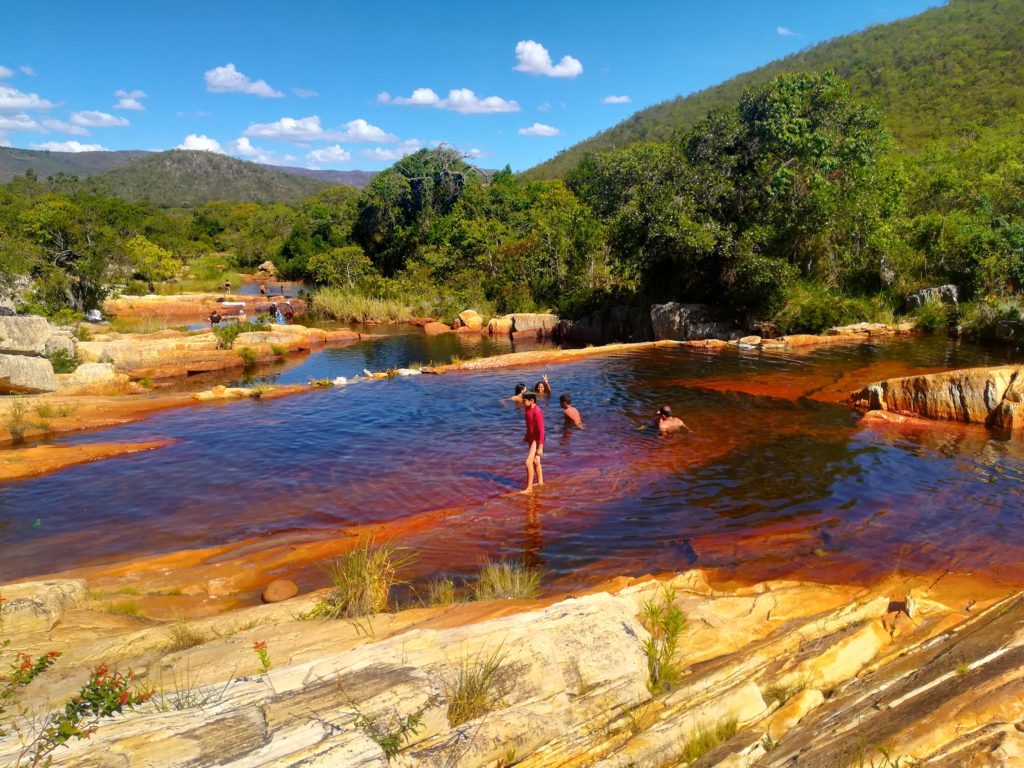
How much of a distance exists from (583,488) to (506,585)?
3.86 m

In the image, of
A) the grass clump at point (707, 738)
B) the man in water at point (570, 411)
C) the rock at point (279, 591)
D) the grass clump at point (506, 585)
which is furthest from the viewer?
the man in water at point (570, 411)

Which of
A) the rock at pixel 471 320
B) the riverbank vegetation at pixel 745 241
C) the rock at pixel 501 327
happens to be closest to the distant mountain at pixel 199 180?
the riverbank vegetation at pixel 745 241

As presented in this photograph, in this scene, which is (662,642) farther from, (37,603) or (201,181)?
(201,181)

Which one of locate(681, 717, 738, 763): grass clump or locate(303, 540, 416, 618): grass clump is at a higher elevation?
locate(303, 540, 416, 618): grass clump

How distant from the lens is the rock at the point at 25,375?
15.4 meters

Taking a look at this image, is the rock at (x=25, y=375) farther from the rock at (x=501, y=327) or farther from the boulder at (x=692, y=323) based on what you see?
the boulder at (x=692, y=323)

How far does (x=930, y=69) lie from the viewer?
58188 mm

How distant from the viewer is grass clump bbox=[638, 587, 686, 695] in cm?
425

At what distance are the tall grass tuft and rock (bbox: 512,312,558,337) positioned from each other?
24.3 ft

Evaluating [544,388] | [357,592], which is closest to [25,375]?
[544,388]

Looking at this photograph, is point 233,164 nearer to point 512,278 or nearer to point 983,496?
point 512,278

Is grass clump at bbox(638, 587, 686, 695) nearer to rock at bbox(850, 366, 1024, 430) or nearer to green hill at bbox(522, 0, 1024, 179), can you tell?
rock at bbox(850, 366, 1024, 430)

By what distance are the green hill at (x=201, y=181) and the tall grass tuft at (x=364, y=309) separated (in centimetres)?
12167

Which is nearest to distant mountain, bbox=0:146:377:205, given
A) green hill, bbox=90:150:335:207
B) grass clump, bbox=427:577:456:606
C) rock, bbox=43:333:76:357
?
green hill, bbox=90:150:335:207
